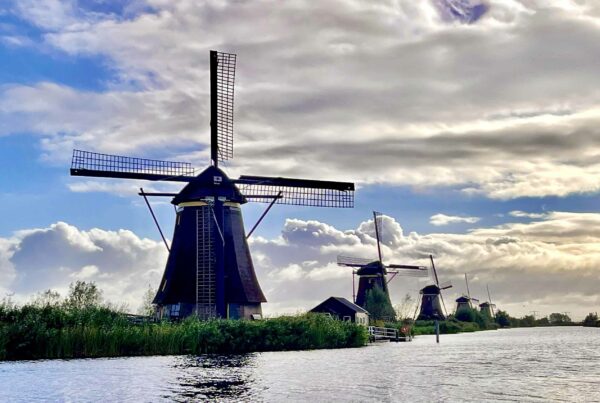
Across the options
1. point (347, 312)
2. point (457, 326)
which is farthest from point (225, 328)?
point (457, 326)

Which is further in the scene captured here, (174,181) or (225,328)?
(174,181)

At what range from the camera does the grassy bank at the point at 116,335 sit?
107 feet

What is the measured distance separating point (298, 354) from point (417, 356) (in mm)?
5757

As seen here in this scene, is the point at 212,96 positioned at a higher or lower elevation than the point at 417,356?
higher

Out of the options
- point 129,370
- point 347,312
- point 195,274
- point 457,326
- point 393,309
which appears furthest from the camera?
point 457,326

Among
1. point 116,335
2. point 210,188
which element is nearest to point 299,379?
point 116,335

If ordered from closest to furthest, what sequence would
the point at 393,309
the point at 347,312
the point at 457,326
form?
the point at 347,312, the point at 393,309, the point at 457,326

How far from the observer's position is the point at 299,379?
2489 centimetres

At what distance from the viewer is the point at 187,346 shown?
37.2 m

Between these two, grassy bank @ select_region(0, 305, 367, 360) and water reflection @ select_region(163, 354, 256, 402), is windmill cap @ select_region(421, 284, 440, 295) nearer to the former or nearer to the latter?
grassy bank @ select_region(0, 305, 367, 360)

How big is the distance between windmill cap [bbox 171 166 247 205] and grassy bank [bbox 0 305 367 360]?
8.46 metres

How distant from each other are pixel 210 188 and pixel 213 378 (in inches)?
898

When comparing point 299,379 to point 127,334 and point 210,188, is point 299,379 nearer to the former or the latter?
point 127,334

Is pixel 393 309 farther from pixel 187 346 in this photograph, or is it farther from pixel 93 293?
pixel 187 346
